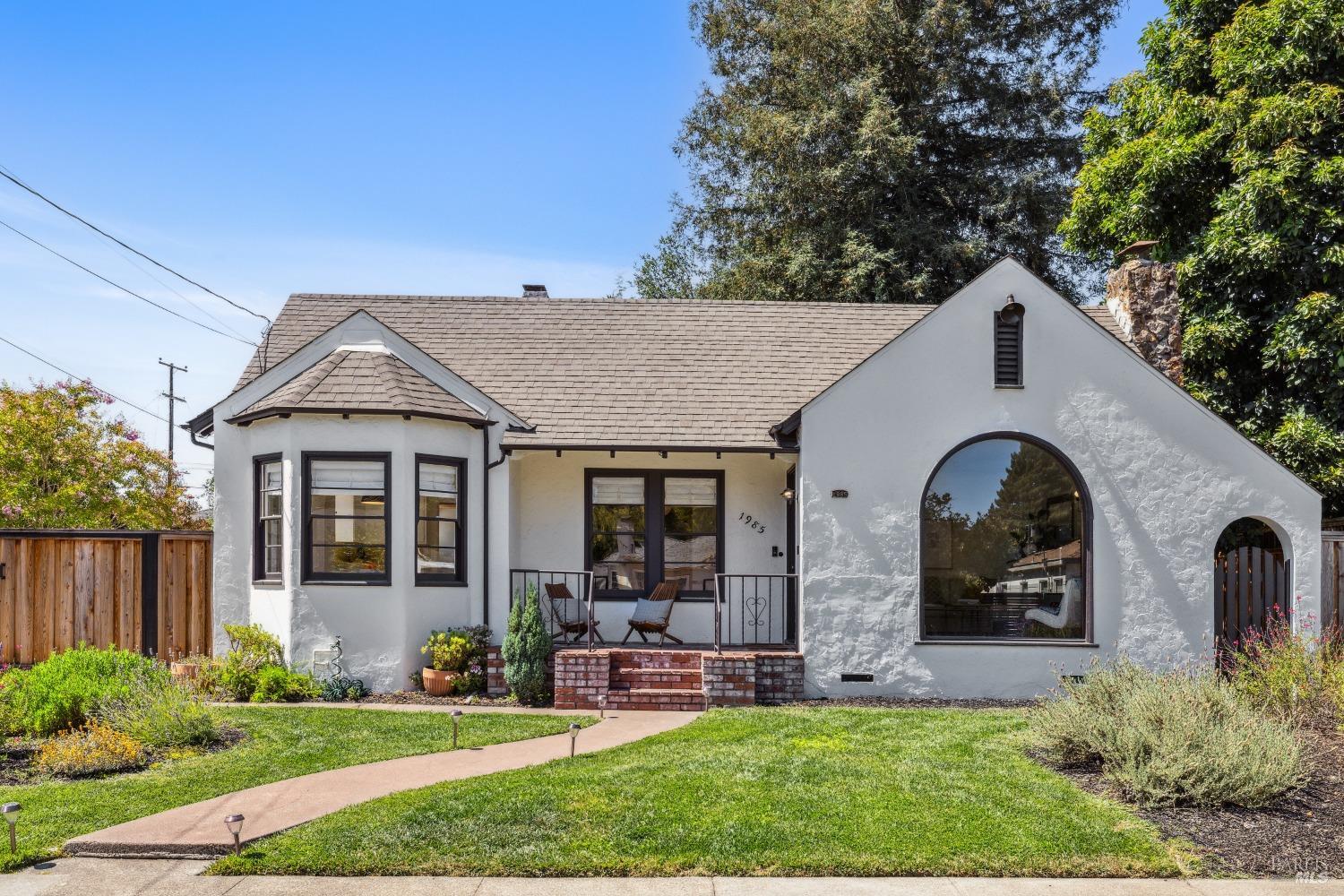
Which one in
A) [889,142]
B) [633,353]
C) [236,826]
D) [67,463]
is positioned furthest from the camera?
[889,142]

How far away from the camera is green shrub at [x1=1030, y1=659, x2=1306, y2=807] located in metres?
6.76

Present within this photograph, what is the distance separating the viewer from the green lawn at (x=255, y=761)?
660cm

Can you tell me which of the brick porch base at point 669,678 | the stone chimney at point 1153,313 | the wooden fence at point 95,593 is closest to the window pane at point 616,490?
the brick porch base at point 669,678

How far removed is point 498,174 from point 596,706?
9097 millimetres

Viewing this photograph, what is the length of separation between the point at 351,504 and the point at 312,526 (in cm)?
51

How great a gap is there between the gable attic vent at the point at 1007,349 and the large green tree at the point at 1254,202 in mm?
5827

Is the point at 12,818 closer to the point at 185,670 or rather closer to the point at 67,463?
the point at 185,670

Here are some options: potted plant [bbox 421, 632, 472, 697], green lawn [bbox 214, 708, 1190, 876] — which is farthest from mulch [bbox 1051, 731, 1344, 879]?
potted plant [bbox 421, 632, 472, 697]

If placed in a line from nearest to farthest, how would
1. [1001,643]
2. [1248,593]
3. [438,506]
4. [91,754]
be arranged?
[91,754]
[1001,643]
[1248,593]
[438,506]

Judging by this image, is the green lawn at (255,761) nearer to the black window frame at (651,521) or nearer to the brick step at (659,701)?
the brick step at (659,701)

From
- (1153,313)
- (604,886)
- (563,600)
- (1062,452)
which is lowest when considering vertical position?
(604,886)

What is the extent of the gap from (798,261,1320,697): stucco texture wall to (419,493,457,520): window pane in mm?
4332

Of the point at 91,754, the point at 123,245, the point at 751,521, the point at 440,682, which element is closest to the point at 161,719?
the point at 91,754

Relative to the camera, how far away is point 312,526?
11984mm
